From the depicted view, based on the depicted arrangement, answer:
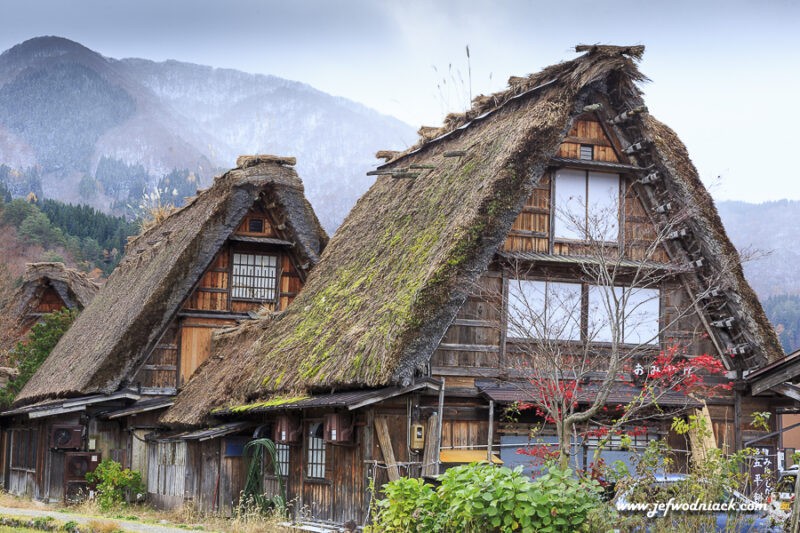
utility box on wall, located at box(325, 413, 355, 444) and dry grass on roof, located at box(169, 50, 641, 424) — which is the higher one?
dry grass on roof, located at box(169, 50, 641, 424)

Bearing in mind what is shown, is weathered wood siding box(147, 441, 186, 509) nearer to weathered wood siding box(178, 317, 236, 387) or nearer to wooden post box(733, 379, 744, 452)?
weathered wood siding box(178, 317, 236, 387)

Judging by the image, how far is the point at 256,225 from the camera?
26.5m

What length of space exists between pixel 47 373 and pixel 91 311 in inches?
113

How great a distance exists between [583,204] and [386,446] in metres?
5.76

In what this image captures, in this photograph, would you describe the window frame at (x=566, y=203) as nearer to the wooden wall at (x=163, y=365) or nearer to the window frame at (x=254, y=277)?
the window frame at (x=254, y=277)

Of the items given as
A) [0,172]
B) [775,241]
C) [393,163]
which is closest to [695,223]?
[393,163]

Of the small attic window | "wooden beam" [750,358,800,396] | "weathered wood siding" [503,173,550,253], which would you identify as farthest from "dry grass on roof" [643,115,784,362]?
the small attic window

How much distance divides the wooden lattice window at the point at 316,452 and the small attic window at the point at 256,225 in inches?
333

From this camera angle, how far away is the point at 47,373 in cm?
3017

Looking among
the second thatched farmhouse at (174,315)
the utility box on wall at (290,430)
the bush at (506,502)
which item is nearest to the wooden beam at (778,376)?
the bush at (506,502)

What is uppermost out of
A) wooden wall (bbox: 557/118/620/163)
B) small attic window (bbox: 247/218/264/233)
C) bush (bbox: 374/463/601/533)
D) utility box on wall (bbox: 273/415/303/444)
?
wooden wall (bbox: 557/118/620/163)

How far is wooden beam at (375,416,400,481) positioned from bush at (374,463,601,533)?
4.04 metres

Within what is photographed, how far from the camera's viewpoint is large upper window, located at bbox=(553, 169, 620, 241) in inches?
740

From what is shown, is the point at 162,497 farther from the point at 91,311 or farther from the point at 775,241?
the point at 775,241
